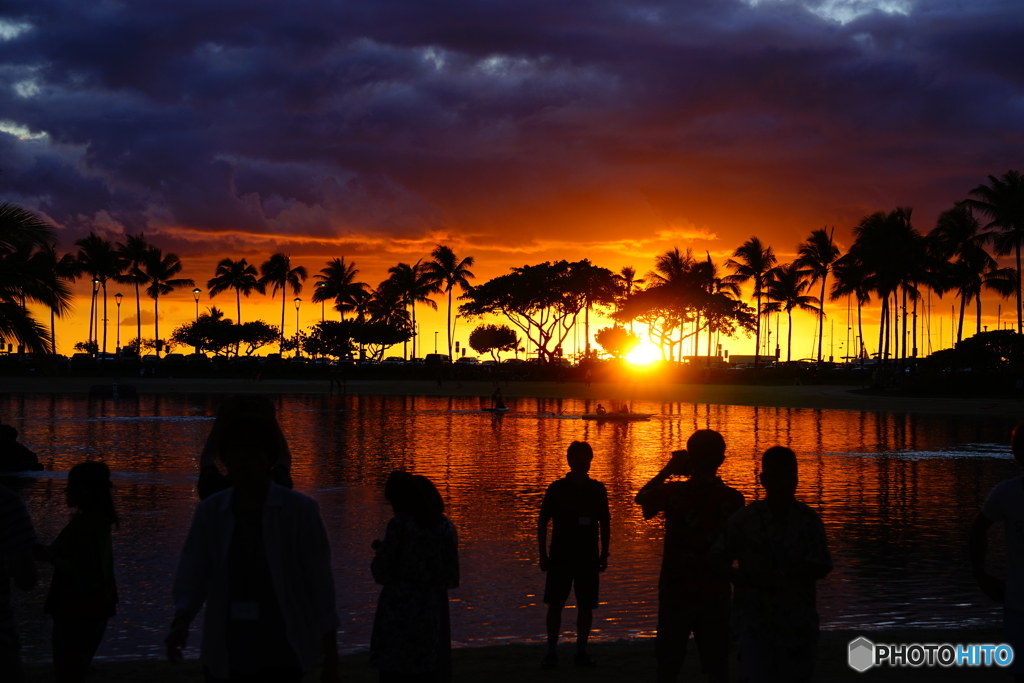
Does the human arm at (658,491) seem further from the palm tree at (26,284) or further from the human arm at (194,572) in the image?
the palm tree at (26,284)

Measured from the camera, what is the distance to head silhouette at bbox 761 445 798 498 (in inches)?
176

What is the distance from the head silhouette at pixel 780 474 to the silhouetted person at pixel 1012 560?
→ 107cm

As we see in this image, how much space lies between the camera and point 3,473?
783 inches

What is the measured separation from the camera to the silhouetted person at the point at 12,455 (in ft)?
64.8

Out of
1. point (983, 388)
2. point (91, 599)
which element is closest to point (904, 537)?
point (91, 599)

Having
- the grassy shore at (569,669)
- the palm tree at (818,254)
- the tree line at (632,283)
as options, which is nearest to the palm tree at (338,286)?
the tree line at (632,283)

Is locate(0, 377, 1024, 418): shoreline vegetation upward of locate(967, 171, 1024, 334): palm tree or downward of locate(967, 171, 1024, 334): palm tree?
downward

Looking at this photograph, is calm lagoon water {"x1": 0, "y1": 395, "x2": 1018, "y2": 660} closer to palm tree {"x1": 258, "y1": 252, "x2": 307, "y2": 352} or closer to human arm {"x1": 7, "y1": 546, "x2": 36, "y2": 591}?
human arm {"x1": 7, "y1": 546, "x2": 36, "y2": 591}

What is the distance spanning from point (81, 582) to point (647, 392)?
2407 inches

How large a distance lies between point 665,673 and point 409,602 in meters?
1.75

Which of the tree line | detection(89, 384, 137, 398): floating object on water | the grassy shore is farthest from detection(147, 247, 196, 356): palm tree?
the grassy shore

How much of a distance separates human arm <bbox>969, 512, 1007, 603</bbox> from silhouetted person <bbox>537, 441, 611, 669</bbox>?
2757mm

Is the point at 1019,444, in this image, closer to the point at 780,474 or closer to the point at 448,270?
the point at 780,474

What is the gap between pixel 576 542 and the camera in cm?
721
